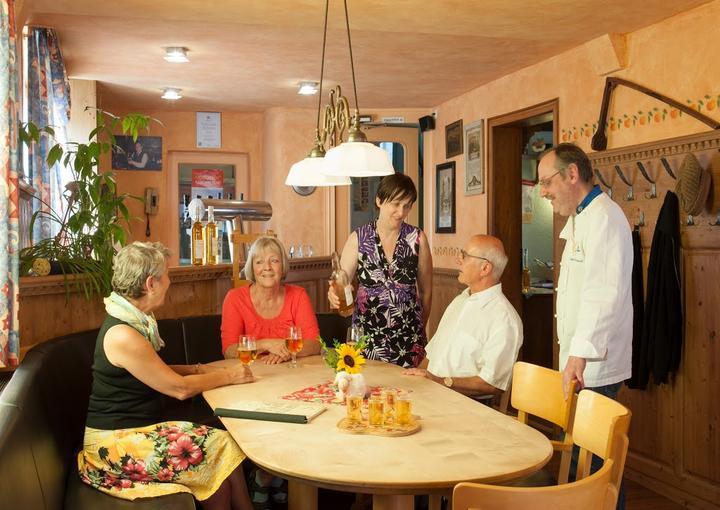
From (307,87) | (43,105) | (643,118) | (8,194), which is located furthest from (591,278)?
(307,87)

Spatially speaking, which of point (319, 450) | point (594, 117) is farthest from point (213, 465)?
point (594, 117)

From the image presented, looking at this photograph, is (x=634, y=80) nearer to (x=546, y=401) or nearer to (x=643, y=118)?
(x=643, y=118)

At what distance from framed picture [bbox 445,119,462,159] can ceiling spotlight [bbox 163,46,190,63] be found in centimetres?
264

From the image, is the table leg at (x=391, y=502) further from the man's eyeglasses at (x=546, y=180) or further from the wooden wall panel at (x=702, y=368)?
A: the wooden wall panel at (x=702, y=368)

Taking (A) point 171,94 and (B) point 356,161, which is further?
(A) point 171,94

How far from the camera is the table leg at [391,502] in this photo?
6.41ft

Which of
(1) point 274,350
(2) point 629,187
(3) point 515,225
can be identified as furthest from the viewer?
(3) point 515,225

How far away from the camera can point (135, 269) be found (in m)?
2.65

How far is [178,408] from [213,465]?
4.60 ft

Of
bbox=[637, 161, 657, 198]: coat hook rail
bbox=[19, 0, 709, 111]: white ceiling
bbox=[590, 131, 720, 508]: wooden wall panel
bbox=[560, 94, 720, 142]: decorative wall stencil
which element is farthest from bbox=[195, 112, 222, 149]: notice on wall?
bbox=[637, 161, 657, 198]: coat hook rail

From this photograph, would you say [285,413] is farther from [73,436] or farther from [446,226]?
[446,226]

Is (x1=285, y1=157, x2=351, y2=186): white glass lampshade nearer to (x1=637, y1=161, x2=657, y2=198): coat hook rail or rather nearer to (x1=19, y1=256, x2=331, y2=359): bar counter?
(x1=19, y1=256, x2=331, y2=359): bar counter

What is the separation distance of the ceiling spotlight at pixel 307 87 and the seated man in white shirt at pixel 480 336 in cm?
352

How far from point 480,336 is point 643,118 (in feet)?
7.15
